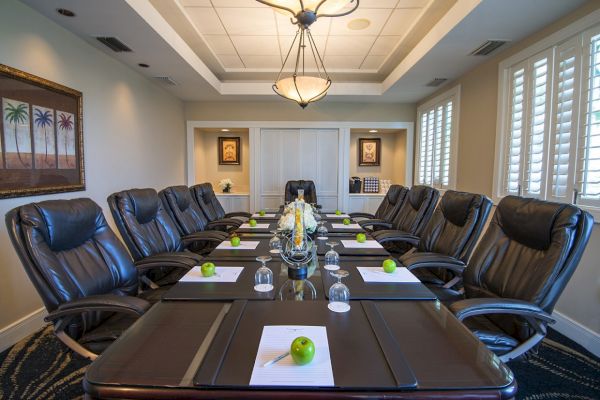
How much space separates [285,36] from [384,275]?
3.01 metres

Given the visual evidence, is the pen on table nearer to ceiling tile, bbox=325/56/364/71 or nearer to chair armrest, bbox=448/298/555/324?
chair armrest, bbox=448/298/555/324

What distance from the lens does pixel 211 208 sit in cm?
407

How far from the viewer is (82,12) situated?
2.47 m

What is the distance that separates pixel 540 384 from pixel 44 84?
161 inches

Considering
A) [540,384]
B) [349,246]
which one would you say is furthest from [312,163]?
[540,384]

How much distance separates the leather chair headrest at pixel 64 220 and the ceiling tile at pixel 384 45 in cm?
333

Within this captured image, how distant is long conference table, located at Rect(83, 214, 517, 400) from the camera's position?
2.44ft

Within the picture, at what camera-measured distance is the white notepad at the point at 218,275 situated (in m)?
1.49

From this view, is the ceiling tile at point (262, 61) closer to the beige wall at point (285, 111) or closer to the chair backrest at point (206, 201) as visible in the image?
the beige wall at point (285, 111)

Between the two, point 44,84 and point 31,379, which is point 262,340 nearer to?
point 31,379

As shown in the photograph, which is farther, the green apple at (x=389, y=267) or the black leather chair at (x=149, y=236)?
the black leather chair at (x=149, y=236)

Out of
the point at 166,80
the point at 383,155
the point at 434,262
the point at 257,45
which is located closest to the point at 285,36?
the point at 257,45

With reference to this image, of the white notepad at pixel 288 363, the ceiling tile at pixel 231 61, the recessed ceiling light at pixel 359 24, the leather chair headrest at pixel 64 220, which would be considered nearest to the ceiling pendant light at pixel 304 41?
the recessed ceiling light at pixel 359 24

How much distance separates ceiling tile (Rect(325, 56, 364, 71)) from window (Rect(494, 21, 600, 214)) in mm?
1741
